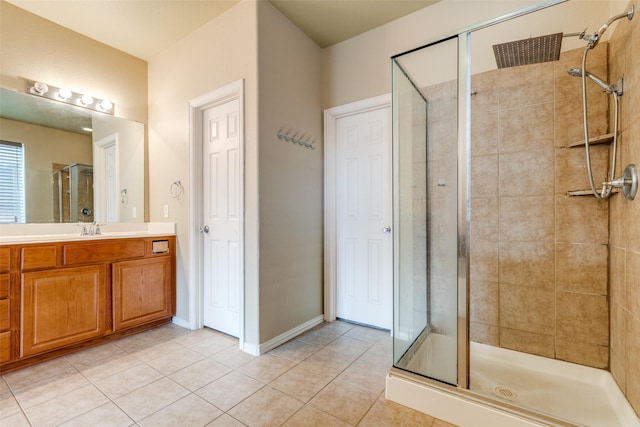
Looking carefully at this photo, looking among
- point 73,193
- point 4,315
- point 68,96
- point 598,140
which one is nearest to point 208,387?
point 4,315

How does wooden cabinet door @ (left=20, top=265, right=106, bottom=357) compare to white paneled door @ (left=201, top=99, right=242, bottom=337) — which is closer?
wooden cabinet door @ (left=20, top=265, right=106, bottom=357)

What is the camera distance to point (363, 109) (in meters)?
2.66

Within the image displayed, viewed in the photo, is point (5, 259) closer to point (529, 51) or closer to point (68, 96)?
point (68, 96)

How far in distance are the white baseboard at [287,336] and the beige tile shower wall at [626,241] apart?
6.67ft

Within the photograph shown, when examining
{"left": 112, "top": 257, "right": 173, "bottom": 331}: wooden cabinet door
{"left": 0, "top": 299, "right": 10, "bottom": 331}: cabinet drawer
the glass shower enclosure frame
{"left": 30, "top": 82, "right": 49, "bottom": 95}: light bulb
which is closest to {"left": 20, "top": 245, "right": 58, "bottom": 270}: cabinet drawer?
{"left": 0, "top": 299, "right": 10, "bottom": 331}: cabinet drawer

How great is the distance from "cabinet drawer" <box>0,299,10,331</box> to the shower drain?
307 cm

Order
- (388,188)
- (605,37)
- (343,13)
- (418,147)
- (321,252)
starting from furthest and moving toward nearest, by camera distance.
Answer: (321,252), (388,188), (343,13), (418,147), (605,37)

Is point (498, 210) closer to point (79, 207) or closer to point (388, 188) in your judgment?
point (388, 188)

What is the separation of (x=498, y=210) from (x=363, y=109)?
4.67ft

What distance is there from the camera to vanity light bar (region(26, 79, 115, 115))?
2410 mm

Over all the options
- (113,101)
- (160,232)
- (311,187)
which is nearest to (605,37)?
(311,187)

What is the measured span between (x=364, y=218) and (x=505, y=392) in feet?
5.19

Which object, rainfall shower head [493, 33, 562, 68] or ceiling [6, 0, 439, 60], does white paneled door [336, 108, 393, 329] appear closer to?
ceiling [6, 0, 439, 60]

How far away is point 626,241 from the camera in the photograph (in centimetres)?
143
